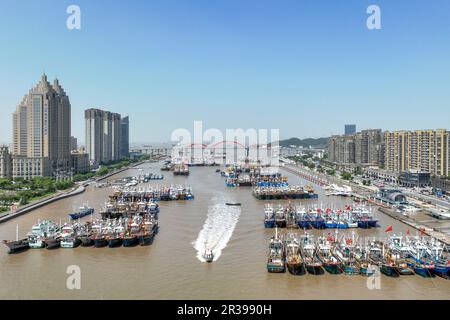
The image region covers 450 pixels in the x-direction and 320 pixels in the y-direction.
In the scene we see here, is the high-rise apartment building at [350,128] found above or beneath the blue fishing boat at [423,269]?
above

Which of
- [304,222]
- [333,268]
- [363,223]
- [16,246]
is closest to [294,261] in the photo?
[333,268]

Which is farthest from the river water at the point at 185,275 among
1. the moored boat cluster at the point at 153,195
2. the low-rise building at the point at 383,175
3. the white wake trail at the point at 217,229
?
the low-rise building at the point at 383,175

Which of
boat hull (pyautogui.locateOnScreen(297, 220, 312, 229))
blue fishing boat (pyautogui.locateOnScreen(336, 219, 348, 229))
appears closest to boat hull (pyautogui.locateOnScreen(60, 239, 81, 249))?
boat hull (pyautogui.locateOnScreen(297, 220, 312, 229))

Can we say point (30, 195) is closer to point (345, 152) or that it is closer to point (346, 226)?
point (346, 226)

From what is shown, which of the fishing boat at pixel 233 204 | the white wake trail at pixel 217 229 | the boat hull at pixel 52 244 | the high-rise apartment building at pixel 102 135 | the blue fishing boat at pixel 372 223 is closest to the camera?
the white wake trail at pixel 217 229

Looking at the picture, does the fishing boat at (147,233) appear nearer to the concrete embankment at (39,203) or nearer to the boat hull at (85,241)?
the boat hull at (85,241)

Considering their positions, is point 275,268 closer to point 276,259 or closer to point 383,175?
point 276,259

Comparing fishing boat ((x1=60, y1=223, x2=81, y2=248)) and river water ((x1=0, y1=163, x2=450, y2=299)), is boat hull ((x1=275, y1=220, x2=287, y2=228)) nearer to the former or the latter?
river water ((x1=0, y1=163, x2=450, y2=299))
